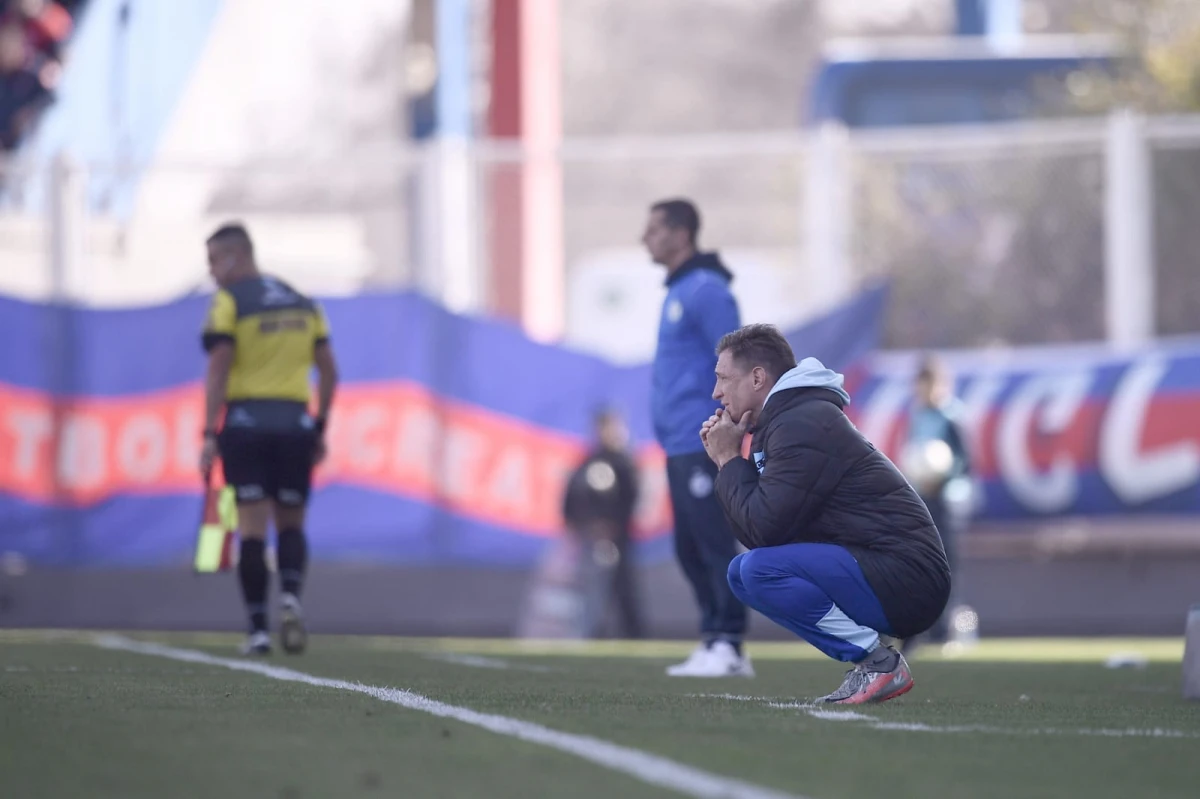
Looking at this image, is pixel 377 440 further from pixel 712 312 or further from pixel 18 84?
pixel 18 84

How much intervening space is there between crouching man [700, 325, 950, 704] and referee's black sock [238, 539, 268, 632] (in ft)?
12.4

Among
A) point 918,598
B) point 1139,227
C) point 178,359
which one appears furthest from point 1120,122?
point 918,598

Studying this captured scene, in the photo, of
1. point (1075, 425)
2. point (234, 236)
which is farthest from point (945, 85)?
point (234, 236)

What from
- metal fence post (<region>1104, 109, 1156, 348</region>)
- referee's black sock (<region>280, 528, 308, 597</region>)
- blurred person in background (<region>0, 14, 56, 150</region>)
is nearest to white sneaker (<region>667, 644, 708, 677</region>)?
referee's black sock (<region>280, 528, 308, 597</region>)

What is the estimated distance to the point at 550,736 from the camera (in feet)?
18.1

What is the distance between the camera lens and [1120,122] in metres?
15.7

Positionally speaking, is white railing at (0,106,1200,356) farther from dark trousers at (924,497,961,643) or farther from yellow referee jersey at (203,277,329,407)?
yellow referee jersey at (203,277,329,407)

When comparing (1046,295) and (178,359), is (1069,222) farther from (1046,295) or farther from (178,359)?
(178,359)

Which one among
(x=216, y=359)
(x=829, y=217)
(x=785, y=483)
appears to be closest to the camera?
(x=785, y=483)

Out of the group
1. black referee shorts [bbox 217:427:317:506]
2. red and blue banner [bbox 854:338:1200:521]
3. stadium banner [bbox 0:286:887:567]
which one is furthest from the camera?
stadium banner [bbox 0:286:887:567]

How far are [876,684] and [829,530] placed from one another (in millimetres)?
538

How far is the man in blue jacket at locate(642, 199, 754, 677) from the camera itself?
356 inches

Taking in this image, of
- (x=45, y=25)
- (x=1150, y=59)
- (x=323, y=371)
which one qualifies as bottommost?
(x=323, y=371)

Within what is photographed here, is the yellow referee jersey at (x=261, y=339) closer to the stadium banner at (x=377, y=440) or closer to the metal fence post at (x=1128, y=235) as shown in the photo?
the stadium banner at (x=377, y=440)
